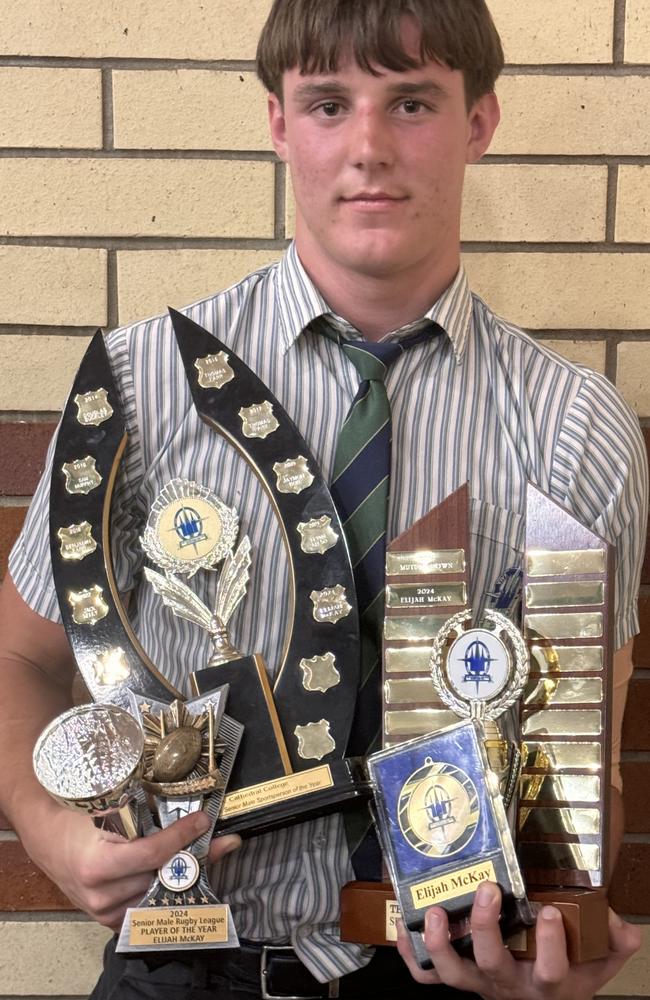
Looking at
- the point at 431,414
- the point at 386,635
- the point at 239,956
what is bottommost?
the point at 239,956

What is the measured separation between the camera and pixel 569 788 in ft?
4.11

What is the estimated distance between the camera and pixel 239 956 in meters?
1.43

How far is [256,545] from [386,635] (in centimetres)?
25

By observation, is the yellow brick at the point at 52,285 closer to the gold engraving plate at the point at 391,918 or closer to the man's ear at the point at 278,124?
the man's ear at the point at 278,124

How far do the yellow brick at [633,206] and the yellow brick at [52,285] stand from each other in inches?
31.1

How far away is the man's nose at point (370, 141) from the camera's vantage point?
4.67 ft

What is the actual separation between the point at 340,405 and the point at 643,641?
0.69m

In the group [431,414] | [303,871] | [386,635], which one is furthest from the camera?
[431,414]

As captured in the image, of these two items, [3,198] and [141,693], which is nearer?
[141,693]

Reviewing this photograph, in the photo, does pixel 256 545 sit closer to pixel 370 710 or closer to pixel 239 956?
pixel 370 710

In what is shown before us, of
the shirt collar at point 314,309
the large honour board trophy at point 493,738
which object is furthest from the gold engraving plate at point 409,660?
the shirt collar at point 314,309

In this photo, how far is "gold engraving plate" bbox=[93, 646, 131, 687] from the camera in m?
1.36

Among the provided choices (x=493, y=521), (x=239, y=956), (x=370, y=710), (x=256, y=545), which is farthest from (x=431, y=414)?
→ (x=239, y=956)

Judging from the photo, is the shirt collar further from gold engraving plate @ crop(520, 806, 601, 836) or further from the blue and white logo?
gold engraving plate @ crop(520, 806, 601, 836)
